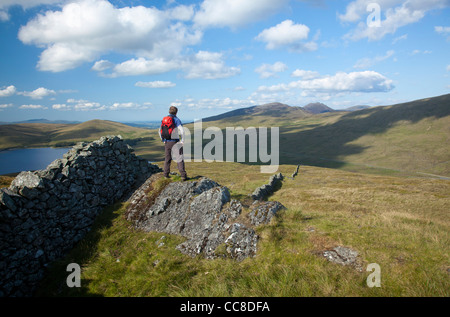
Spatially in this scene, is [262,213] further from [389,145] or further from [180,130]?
[389,145]

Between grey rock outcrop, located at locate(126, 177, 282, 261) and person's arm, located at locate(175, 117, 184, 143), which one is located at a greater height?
person's arm, located at locate(175, 117, 184, 143)

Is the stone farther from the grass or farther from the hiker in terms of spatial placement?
the hiker

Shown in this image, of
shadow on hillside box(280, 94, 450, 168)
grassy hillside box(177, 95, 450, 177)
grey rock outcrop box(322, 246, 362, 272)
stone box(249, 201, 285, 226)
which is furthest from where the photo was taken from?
shadow on hillside box(280, 94, 450, 168)

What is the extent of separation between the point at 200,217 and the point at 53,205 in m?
7.44

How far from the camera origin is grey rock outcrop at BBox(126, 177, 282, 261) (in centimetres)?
997

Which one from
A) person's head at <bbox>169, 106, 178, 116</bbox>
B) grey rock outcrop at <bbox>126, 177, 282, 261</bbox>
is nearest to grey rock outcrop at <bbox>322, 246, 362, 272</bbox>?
grey rock outcrop at <bbox>126, 177, 282, 261</bbox>

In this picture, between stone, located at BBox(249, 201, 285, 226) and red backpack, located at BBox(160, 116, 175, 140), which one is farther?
red backpack, located at BBox(160, 116, 175, 140)

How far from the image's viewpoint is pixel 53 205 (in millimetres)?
11695

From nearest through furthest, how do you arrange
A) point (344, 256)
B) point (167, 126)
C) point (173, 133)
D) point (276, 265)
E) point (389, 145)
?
1. point (276, 265)
2. point (344, 256)
3. point (167, 126)
4. point (173, 133)
5. point (389, 145)

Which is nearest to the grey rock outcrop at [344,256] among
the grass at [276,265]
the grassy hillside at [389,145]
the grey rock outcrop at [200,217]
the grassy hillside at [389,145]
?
the grass at [276,265]

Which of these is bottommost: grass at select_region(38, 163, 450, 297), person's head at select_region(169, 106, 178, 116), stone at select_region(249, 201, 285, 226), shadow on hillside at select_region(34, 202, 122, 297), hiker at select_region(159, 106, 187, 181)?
shadow on hillside at select_region(34, 202, 122, 297)

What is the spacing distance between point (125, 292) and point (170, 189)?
7.94 m

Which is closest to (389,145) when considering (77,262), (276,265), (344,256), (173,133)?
(173,133)

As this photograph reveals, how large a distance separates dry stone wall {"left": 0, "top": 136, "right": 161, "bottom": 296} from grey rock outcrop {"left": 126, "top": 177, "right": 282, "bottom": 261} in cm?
223
